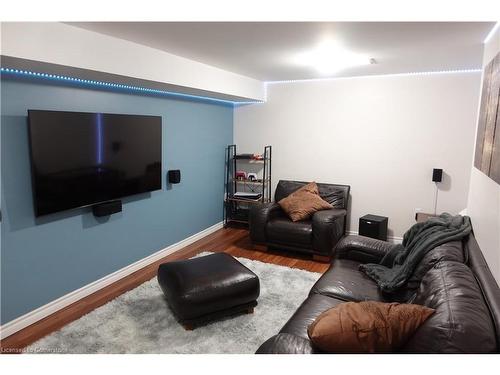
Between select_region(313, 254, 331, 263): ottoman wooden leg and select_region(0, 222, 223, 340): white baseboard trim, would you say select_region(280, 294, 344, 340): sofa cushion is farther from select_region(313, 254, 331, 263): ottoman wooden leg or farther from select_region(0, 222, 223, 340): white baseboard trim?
select_region(0, 222, 223, 340): white baseboard trim

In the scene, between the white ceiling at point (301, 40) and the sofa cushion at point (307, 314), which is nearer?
the sofa cushion at point (307, 314)

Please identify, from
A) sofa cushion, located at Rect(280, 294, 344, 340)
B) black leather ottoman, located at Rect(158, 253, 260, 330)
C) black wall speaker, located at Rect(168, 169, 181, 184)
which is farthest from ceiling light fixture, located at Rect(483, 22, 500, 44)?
black wall speaker, located at Rect(168, 169, 181, 184)

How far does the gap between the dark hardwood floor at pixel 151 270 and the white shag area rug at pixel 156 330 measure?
0.14m

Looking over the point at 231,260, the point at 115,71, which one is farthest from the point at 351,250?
the point at 115,71

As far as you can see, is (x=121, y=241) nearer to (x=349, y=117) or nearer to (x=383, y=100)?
(x=349, y=117)

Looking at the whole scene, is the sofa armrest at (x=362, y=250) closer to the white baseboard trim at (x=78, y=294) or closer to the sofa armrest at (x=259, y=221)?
the sofa armrest at (x=259, y=221)

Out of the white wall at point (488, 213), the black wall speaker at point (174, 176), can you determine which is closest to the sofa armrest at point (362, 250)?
the white wall at point (488, 213)

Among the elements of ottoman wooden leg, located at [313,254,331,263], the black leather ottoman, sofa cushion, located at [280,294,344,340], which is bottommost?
ottoman wooden leg, located at [313,254,331,263]

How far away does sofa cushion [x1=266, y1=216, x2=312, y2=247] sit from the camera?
407 cm

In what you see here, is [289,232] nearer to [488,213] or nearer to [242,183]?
[242,183]

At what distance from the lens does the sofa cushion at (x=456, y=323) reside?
1.29m

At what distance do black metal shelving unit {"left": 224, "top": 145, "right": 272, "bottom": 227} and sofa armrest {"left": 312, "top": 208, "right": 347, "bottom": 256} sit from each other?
1.43 meters

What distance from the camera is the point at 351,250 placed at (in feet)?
10.1
